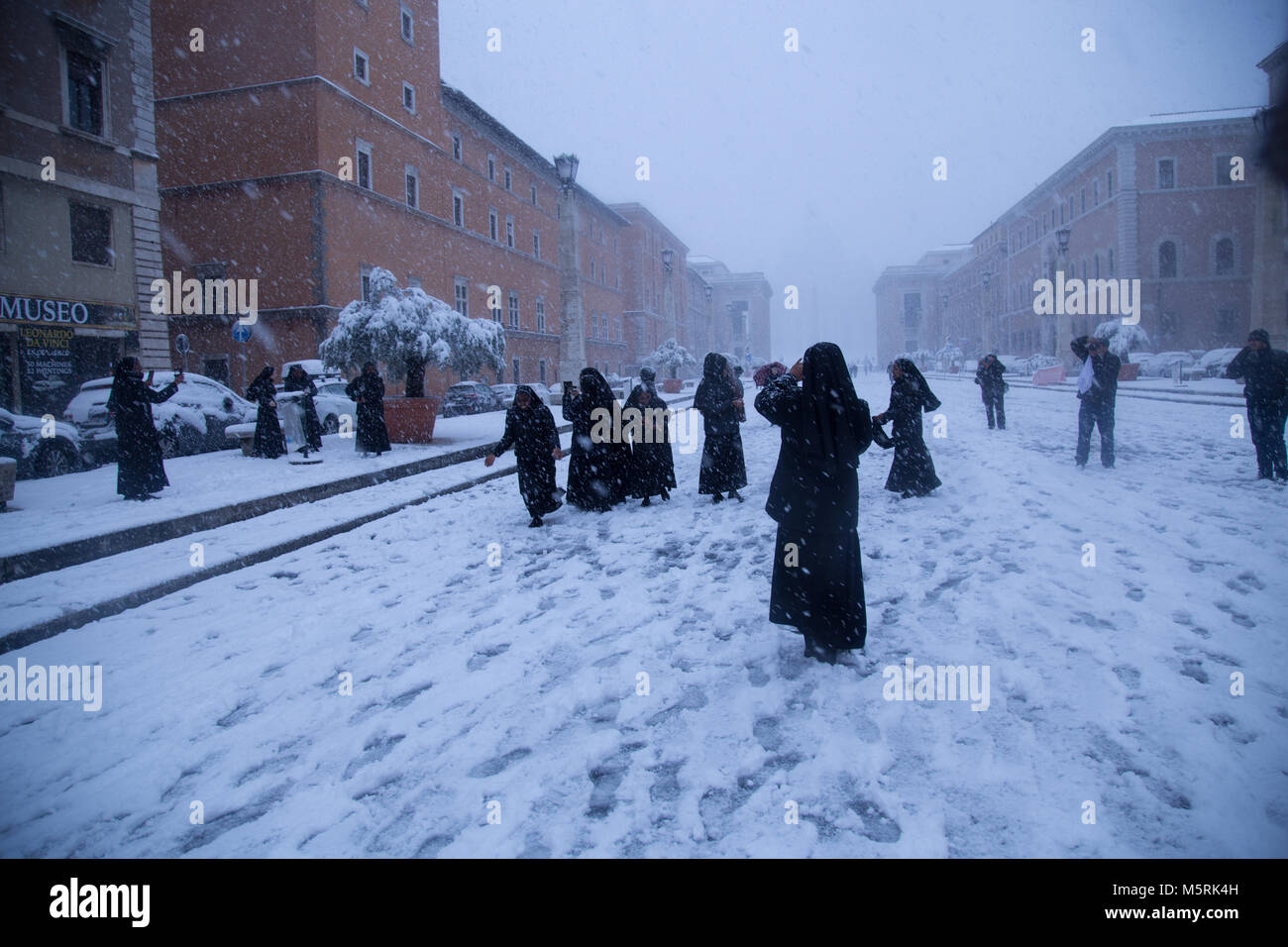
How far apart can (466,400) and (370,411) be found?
13.7 meters

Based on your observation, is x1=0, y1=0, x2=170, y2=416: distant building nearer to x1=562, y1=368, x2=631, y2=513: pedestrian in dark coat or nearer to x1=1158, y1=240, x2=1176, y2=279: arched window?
x1=562, y1=368, x2=631, y2=513: pedestrian in dark coat

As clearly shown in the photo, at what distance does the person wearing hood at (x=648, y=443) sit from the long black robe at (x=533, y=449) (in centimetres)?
113

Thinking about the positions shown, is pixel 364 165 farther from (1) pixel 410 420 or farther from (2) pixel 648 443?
(2) pixel 648 443

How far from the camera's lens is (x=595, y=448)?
8.95m

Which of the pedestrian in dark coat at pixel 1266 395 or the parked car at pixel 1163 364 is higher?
the parked car at pixel 1163 364

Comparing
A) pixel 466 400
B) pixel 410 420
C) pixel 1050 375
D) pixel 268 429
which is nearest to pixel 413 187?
pixel 466 400

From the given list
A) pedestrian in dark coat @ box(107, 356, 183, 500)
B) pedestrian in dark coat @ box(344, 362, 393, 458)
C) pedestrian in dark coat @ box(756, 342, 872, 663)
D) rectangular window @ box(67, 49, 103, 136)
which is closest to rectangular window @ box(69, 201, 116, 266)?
rectangular window @ box(67, 49, 103, 136)

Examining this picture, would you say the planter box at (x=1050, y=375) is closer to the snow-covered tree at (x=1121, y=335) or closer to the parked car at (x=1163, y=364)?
the snow-covered tree at (x=1121, y=335)

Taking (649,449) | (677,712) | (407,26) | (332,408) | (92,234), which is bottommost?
(677,712)

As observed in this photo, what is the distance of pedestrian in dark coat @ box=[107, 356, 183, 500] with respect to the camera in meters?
9.05

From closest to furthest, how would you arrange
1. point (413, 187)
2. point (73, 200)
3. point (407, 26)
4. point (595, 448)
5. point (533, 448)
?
point (533, 448) → point (595, 448) → point (73, 200) → point (407, 26) → point (413, 187)

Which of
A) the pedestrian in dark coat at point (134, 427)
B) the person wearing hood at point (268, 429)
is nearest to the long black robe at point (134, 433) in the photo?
the pedestrian in dark coat at point (134, 427)

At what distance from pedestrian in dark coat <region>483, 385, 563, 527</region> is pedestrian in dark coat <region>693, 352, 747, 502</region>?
1.96 m

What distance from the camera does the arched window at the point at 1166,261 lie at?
44000 millimetres
